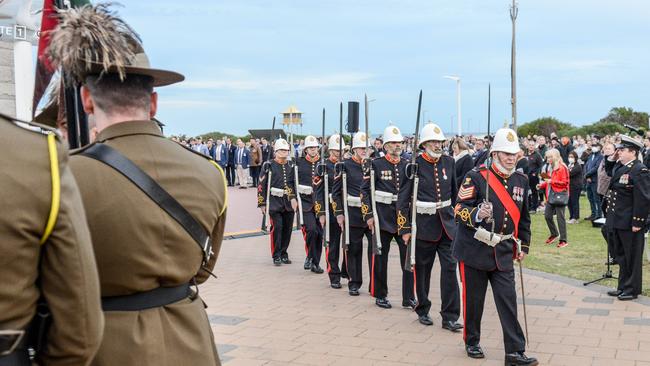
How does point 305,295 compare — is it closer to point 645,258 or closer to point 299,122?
point 645,258

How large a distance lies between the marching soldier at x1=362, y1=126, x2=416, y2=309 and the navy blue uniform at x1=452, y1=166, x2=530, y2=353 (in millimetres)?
2270

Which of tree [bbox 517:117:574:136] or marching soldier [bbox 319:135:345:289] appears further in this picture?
tree [bbox 517:117:574:136]

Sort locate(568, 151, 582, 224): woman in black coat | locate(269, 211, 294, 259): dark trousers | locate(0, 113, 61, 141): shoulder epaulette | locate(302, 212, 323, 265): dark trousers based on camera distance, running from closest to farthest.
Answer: locate(0, 113, 61, 141): shoulder epaulette → locate(302, 212, 323, 265): dark trousers → locate(269, 211, 294, 259): dark trousers → locate(568, 151, 582, 224): woman in black coat

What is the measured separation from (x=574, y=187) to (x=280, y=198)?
29.4ft

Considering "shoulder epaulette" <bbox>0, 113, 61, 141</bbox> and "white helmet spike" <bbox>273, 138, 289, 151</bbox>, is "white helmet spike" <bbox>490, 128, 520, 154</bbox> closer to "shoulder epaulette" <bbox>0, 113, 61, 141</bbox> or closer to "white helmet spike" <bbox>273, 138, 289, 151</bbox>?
"shoulder epaulette" <bbox>0, 113, 61, 141</bbox>

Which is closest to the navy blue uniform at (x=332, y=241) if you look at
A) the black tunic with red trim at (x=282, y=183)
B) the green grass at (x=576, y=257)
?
the black tunic with red trim at (x=282, y=183)

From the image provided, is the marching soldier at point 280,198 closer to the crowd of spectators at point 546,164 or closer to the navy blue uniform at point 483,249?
the crowd of spectators at point 546,164

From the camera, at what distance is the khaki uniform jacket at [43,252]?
2.02 metres

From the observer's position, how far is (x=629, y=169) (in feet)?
31.0

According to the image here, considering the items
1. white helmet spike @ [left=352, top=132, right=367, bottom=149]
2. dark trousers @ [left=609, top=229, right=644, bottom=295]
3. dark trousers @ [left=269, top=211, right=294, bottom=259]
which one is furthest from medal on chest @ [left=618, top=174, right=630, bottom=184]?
dark trousers @ [left=269, top=211, right=294, bottom=259]

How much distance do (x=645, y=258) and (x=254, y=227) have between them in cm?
861

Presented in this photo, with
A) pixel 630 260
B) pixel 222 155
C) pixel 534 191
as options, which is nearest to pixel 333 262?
pixel 630 260

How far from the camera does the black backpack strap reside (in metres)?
2.72

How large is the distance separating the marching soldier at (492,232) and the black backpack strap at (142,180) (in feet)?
13.2
